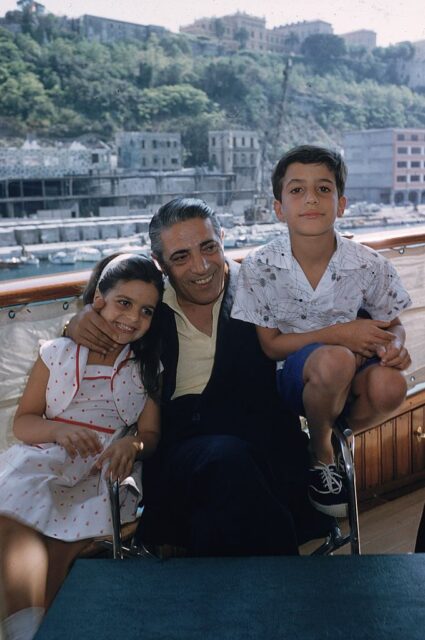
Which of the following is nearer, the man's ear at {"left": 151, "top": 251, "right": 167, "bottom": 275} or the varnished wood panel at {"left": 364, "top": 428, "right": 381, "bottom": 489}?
the man's ear at {"left": 151, "top": 251, "right": 167, "bottom": 275}

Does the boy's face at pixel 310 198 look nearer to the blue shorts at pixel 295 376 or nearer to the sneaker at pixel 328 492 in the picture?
the blue shorts at pixel 295 376

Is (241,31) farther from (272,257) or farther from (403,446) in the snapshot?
(272,257)

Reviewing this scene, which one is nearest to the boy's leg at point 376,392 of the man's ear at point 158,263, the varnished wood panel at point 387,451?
the man's ear at point 158,263

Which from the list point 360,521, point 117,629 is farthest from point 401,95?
point 117,629

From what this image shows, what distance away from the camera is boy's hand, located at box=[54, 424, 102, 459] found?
1.45m

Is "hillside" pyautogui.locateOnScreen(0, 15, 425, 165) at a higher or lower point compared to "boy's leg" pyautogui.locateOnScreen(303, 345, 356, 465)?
higher

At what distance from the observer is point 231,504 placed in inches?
51.8

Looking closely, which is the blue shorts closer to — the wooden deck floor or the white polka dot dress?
the white polka dot dress

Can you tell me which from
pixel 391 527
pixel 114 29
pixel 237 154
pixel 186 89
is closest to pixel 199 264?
pixel 391 527

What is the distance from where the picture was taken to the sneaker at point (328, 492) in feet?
4.93

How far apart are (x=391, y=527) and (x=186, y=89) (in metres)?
4.91

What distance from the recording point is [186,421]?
1.63 m

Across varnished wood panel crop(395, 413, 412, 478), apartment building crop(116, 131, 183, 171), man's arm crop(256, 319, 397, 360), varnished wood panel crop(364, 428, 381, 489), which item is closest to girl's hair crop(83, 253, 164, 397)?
man's arm crop(256, 319, 397, 360)

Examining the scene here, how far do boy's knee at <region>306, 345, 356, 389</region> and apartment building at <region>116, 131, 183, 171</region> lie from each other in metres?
4.09
